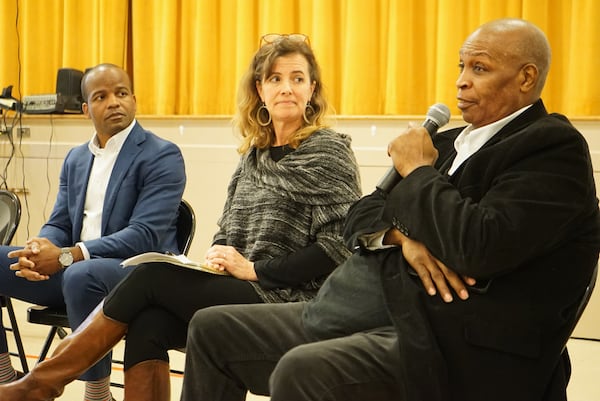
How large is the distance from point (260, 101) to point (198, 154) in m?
2.29

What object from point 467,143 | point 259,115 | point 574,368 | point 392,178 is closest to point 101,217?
point 259,115

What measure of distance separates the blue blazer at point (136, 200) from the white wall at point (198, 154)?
144 centimetres

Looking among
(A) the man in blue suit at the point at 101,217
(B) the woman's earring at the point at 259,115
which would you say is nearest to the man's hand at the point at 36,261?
(A) the man in blue suit at the point at 101,217

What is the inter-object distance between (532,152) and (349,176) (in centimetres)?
85

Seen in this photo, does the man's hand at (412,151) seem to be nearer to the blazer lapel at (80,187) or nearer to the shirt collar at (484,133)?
the shirt collar at (484,133)

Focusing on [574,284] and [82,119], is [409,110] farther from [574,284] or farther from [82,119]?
[574,284]

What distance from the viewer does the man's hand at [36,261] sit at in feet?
9.79

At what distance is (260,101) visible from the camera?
2.82 metres

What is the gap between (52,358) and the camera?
8.02ft

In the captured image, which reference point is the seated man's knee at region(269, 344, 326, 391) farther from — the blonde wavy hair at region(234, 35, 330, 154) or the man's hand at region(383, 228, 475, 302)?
the blonde wavy hair at region(234, 35, 330, 154)

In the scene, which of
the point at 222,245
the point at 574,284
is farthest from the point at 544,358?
the point at 222,245

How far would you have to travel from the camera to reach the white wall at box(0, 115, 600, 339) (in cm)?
454

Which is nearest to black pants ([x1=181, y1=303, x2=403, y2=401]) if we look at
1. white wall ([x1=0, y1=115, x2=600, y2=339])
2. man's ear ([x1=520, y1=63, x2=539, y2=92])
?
man's ear ([x1=520, y1=63, x2=539, y2=92])

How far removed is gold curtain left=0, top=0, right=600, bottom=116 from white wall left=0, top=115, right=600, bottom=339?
117 millimetres
